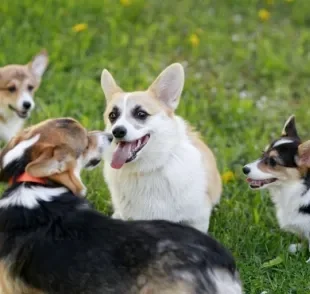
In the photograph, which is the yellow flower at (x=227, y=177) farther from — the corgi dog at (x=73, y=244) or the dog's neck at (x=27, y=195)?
the dog's neck at (x=27, y=195)

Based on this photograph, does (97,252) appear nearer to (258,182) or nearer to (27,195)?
(27,195)

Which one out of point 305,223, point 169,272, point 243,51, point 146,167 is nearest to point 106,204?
point 146,167

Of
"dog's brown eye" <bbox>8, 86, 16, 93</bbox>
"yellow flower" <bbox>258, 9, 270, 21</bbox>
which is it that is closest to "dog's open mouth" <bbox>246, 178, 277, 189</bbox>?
"dog's brown eye" <bbox>8, 86, 16, 93</bbox>

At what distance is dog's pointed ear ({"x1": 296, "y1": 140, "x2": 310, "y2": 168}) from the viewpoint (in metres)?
4.82

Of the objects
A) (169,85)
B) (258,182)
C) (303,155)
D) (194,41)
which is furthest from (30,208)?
(194,41)

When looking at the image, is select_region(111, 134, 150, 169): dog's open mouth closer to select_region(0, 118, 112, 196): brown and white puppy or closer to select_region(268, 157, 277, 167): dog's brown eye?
select_region(0, 118, 112, 196): brown and white puppy

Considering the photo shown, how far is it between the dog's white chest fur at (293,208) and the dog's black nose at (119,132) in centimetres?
134

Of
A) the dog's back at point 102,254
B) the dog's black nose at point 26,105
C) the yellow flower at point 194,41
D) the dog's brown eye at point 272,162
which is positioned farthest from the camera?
the yellow flower at point 194,41

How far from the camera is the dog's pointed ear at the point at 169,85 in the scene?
4.82 metres

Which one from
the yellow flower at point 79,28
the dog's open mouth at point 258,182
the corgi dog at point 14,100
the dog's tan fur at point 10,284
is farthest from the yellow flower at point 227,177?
the yellow flower at point 79,28

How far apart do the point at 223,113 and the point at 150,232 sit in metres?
3.48

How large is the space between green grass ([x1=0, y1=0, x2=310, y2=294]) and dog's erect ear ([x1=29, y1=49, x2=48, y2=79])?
0.34 metres

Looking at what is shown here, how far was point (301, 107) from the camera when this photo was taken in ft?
23.9

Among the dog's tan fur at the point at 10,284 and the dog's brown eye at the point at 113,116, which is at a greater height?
the dog's brown eye at the point at 113,116
